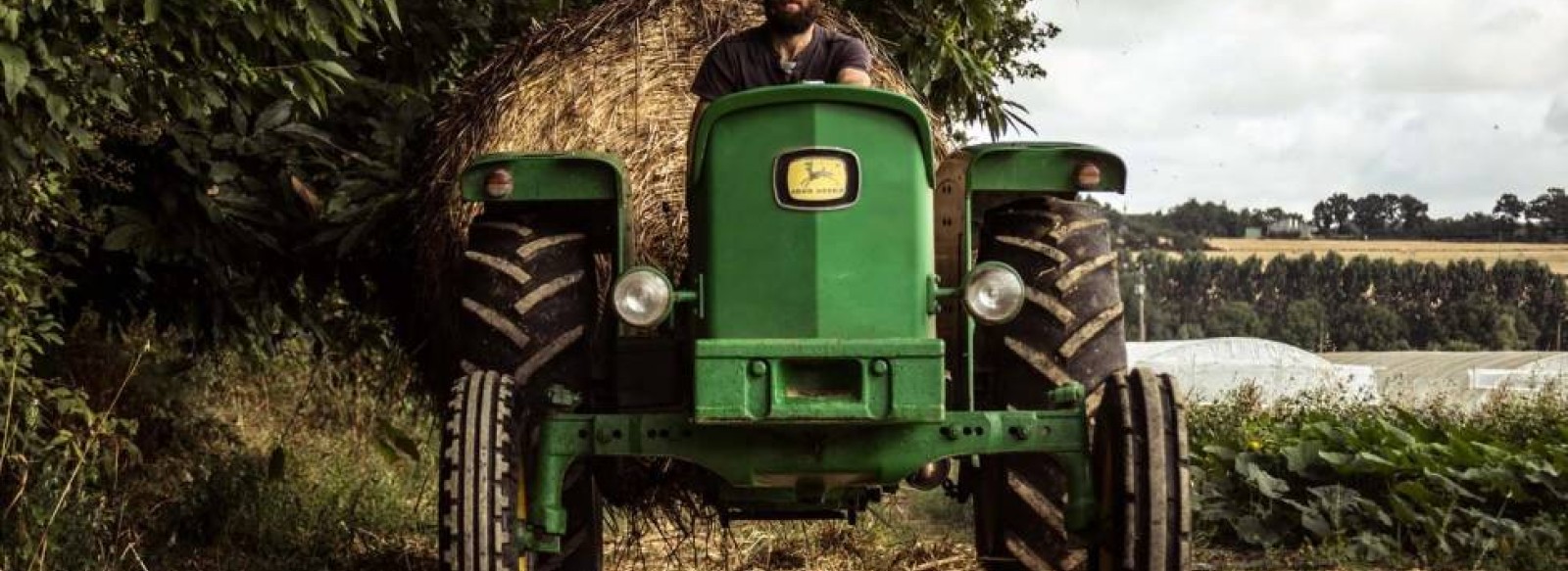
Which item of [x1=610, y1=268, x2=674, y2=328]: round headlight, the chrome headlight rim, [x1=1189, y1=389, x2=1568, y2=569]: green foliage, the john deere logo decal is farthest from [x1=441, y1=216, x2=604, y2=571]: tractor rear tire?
[x1=1189, y1=389, x2=1568, y2=569]: green foliage

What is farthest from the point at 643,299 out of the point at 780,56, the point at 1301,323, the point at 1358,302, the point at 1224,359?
the point at 1301,323

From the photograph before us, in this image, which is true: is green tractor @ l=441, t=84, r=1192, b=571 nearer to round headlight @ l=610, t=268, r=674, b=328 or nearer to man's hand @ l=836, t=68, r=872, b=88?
round headlight @ l=610, t=268, r=674, b=328

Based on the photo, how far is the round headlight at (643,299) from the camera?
5703mm

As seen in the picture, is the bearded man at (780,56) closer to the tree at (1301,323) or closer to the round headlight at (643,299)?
the round headlight at (643,299)

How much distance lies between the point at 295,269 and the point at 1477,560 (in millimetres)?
5245

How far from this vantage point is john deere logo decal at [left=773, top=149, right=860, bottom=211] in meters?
5.79

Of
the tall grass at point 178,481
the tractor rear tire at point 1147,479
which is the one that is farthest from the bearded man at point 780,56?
the tall grass at point 178,481

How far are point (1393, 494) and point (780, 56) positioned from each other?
4.43 metres

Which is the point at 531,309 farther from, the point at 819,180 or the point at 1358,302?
the point at 1358,302

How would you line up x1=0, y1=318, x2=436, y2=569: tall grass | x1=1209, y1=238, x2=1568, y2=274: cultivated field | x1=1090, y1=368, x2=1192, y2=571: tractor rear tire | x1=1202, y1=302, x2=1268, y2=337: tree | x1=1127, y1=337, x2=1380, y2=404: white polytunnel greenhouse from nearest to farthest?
x1=1090, y1=368, x2=1192, y2=571: tractor rear tire
x1=0, y1=318, x2=436, y2=569: tall grass
x1=1127, y1=337, x2=1380, y2=404: white polytunnel greenhouse
x1=1209, y1=238, x2=1568, y2=274: cultivated field
x1=1202, y1=302, x2=1268, y2=337: tree

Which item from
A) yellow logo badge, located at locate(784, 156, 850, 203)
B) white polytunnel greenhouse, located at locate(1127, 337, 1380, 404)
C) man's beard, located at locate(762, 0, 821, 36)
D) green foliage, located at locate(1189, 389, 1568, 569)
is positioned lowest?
white polytunnel greenhouse, located at locate(1127, 337, 1380, 404)

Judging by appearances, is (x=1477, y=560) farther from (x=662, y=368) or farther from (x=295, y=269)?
(x=295, y=269)

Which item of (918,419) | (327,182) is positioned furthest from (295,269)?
(918,419)

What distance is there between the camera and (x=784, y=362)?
5.59m
